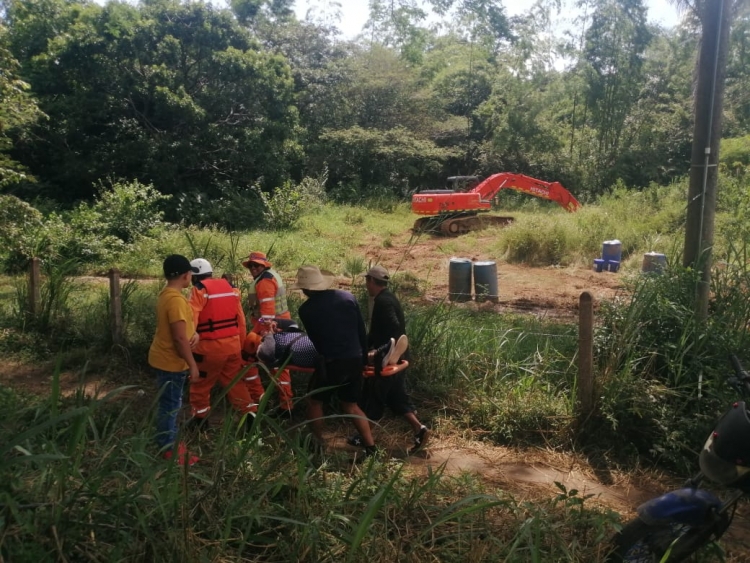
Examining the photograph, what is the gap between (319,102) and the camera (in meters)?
26.7

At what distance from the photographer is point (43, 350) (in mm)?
6832

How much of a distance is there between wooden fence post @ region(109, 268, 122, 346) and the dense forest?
3.36 meters

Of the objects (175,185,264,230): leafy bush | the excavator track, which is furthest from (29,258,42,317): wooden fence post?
the excavator track

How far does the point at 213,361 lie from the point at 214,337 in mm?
186

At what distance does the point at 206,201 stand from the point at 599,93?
18.5m

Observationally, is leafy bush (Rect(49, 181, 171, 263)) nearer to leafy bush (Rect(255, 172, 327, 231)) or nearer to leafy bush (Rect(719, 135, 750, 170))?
leafy bush (Rect(255, 172, 327, 231))

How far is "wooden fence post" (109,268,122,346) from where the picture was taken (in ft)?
21.1

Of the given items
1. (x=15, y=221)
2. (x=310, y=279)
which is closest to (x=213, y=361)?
(x=310, y=279)

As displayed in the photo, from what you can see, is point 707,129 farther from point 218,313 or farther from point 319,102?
point 319,102

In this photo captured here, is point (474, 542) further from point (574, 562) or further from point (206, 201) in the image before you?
point (206, 201)

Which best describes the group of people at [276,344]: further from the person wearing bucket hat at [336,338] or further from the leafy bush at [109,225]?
the leafy bush at [109,225]

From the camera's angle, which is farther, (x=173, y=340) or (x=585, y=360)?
(x=585, y=360)

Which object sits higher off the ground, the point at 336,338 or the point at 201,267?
the point at 201,267

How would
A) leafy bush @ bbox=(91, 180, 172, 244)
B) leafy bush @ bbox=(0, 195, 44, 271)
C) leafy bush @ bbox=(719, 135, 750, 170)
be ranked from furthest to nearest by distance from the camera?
leafy bush @ bbox=(719, 135, 750, 170) → leafy bush @ bbox=(91, 180, 172, 244) → leafy bush @ bbox=(0, 195, 44, 271)
